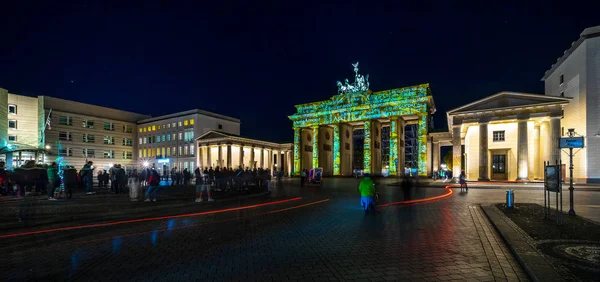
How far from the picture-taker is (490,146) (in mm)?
40125

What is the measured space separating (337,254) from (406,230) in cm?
338

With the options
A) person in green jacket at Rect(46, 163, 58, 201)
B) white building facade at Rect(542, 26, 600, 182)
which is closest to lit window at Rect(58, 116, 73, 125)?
person in green jacket at Rect(46, 163, 58, 201)

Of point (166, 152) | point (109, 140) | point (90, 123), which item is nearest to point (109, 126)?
point (109, 140)

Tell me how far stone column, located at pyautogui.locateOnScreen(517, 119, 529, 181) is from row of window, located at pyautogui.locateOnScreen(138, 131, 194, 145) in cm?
5962

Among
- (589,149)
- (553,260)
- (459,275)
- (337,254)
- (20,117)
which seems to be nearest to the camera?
(459,275)

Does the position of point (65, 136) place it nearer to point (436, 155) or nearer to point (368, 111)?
point (368, 111)

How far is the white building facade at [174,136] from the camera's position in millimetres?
70875

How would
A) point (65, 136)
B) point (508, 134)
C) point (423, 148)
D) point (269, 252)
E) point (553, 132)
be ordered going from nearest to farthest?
point (269, 252), point (553, 132), point (508, 134), point (423, 148), point (65, 136)

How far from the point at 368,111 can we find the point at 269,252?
53537 millimetres

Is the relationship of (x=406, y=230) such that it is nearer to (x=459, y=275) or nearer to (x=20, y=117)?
(x=459, y=275)

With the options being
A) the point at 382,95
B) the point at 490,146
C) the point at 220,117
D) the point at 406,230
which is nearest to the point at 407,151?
the point at 382,95

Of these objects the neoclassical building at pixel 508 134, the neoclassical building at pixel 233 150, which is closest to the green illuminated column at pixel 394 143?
the neoclassical building at pixel 508 134

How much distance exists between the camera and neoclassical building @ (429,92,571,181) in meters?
35.0

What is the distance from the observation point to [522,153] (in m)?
36.1
